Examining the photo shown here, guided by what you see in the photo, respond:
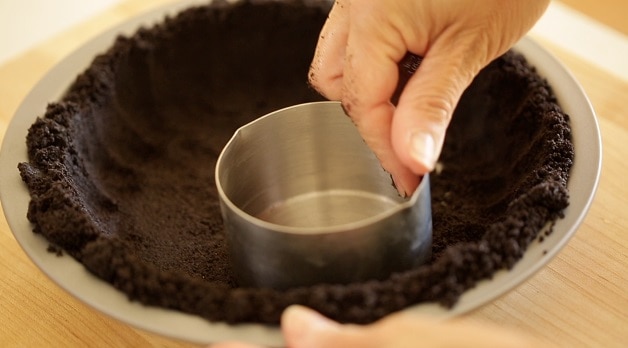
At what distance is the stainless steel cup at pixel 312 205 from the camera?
0.47 metres

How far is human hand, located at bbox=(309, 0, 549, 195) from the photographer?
50 cm

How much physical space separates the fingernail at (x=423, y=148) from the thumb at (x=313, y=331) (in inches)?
4.6

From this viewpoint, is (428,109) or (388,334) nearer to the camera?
(388,334)

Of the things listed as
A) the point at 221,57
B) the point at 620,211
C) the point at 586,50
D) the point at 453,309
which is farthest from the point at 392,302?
the point at 586,50

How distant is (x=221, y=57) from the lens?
774 millimetres

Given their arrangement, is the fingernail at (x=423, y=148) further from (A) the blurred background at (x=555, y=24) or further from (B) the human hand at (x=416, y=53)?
(A) the blurred background at (x=555, y=24)

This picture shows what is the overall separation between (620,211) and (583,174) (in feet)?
0.35

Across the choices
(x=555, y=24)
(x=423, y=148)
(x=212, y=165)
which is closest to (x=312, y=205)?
(x=212, y=165)

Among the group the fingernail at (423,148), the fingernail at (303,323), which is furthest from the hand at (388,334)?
the fingernail at (423,148)

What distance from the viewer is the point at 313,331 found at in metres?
0.41

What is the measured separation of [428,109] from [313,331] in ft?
0.56

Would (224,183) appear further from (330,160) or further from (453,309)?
(453,309)

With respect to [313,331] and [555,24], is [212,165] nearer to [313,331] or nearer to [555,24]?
[313,331]

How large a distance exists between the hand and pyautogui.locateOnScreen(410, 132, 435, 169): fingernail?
0.10m
